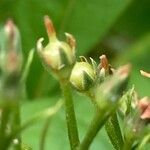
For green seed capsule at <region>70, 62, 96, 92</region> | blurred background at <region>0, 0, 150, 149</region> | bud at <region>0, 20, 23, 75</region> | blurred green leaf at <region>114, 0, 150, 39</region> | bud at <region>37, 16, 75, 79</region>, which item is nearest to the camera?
bud at <region>0, 20, 23, 75</region>

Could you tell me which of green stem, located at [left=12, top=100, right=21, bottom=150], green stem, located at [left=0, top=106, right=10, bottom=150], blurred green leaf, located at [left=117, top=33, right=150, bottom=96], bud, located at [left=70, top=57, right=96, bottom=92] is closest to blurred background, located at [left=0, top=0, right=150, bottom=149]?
blurred green leaf, located at [left=117, top=33, right=150, bottom=96]

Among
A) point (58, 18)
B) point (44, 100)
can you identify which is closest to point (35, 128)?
point (44, 100)

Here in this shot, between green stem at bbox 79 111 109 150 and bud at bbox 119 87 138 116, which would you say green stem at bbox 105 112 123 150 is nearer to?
bud at bbox 119 87 138 116

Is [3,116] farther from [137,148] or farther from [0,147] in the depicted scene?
[137,148]

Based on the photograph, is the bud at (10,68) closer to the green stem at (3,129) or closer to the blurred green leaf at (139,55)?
the green stem at (3,129)

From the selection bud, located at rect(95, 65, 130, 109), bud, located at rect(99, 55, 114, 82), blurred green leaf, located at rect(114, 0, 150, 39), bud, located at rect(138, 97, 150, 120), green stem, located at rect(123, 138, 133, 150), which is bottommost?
blurred green leaf, located at rect(114, 0, 150, 39)

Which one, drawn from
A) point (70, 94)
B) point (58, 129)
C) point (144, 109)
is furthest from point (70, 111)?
point (58, 129)
